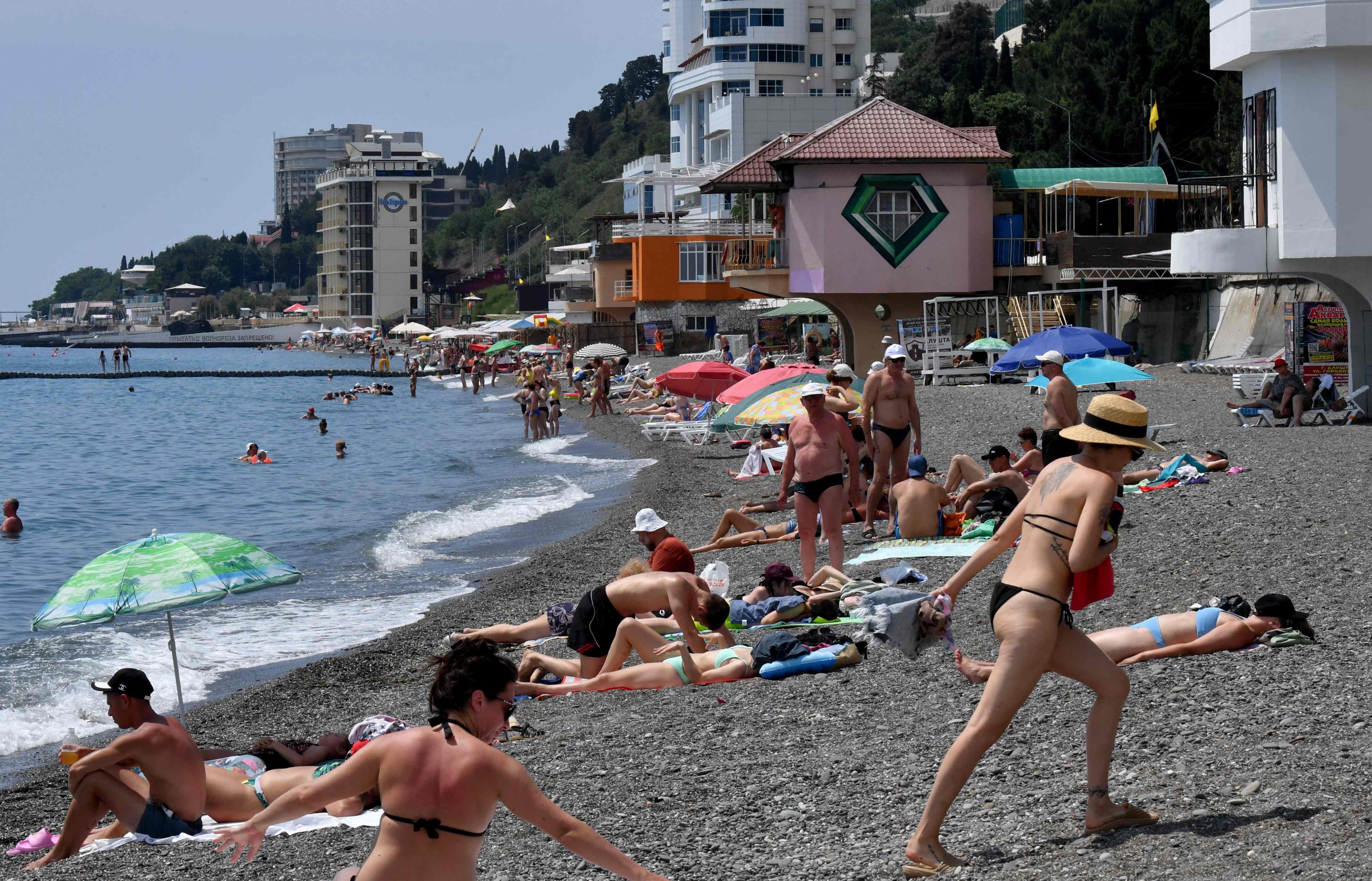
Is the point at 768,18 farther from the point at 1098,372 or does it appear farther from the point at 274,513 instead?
the point at 1098,372

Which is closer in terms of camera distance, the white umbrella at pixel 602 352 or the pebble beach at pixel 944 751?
the pebble beach at pixel 944 751

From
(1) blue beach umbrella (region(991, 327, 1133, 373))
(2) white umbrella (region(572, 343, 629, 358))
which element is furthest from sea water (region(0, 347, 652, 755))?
(1) blue beach umbrella (region(991, 327, 1133, 373))

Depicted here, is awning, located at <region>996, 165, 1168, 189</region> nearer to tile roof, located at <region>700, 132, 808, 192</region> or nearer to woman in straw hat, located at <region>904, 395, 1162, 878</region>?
tile roof, located at <region>700, 132, 808, 192</region>

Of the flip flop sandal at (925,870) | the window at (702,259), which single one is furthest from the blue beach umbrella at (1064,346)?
the window at (702,259)

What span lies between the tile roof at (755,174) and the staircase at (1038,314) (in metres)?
6.54

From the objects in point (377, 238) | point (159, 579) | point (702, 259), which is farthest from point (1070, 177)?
point (377, 238)

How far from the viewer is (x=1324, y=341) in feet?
64.7

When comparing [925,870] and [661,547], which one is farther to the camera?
[661,547]

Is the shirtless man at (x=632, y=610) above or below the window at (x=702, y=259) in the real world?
below

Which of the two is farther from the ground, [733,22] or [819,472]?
[733,22]

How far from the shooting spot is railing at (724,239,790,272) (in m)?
35.0

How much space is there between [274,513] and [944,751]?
20.8 m

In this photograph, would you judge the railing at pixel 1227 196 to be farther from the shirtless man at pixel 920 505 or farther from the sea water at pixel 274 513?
the sea water at pixel 274 513

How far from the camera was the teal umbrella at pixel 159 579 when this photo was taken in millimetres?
8195
